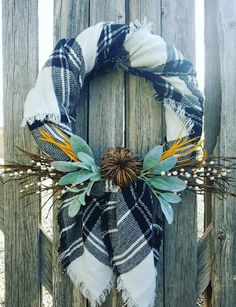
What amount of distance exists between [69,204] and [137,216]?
239 millimetres

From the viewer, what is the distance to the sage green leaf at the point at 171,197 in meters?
1.20

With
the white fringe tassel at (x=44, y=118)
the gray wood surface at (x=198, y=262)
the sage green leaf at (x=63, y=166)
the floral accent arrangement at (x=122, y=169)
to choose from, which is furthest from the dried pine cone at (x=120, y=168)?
the gray wood surface at (x=198, y=262)

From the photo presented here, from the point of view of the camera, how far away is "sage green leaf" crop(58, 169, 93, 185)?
115cm

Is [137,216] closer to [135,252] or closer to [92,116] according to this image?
[135,252]

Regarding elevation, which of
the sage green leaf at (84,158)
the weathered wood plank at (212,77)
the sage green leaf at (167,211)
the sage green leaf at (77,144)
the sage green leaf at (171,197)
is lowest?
the sage green leaf at (167,211)

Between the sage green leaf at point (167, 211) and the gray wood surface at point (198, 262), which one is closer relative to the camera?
the sage green leaf at point (167, 211)

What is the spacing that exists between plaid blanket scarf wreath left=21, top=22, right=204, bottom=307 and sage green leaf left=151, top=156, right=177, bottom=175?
0.27ft

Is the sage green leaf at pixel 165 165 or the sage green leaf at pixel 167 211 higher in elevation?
the sage green leaf at pixel 165 165

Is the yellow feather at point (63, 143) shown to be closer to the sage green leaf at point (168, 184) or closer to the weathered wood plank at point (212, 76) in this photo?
the sage green leaf at point (168, 184)

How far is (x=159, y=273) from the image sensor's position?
140 cm

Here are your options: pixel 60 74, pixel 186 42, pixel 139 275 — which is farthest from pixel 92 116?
pixel 139 275

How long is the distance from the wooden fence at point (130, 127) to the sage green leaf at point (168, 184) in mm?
231

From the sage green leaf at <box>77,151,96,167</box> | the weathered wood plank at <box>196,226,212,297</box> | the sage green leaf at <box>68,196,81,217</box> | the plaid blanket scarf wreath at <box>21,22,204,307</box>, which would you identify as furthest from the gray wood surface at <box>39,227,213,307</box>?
the sage green leaf at <box>77,151,96,167</box>

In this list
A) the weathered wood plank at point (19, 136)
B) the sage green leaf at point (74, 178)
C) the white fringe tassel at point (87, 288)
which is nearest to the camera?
the sage green leaf at point (74, 178)
